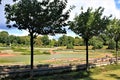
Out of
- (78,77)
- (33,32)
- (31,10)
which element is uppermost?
(31,10)

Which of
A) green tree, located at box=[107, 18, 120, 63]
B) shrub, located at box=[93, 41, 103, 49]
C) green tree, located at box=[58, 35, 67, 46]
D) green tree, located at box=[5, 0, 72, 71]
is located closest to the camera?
green tree, located at box=[5, 0, 72, 71]

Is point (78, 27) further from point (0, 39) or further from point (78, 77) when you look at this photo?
point (0, 39)

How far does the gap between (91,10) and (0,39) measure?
147 m

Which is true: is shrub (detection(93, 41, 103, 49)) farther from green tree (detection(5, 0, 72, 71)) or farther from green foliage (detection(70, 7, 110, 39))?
green tree (detection(5, 0, 72, 71))

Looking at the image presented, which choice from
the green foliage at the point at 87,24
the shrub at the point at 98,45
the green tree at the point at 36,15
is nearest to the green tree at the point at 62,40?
the shrub at the point at 98,45

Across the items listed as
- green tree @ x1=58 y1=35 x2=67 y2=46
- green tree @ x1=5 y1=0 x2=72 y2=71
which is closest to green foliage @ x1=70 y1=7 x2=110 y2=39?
green tree @ x1=5 y1=0 x2=72 y2=71

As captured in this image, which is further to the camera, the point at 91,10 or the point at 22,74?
the point at 91,10

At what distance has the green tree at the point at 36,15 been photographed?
1109 inches

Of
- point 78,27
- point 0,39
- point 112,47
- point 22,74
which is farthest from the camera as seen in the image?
point 0,39

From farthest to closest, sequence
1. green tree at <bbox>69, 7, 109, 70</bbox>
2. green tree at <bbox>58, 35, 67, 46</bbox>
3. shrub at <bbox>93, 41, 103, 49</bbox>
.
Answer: green tree at <bbox>58, 35, 67, 46</bbox> → shrub at <bbox>93, 41, 103, 49</bbox> → green tree at <bbox>69, 7, 109, 70</bbox>

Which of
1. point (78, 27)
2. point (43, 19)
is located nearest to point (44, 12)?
point (43, 19)

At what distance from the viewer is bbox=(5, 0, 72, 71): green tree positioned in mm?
28156

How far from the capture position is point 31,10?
28.0m

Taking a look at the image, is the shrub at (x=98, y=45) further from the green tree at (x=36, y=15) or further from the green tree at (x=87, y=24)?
the green tree at (x=36, y=15)
